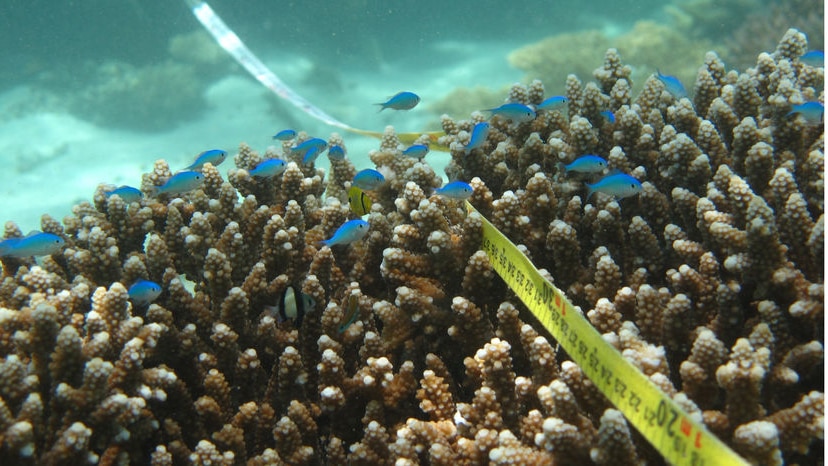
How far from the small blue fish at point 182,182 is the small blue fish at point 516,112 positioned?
232cm

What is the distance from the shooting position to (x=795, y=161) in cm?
284

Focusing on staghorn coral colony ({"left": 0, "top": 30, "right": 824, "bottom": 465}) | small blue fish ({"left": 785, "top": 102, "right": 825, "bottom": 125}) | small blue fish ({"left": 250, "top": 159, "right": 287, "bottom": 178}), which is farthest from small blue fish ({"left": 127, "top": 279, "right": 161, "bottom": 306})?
→ small blue fish ({"left": 785, "top": 102, "right": 825, "bottom": 125})

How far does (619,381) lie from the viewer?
1.74m

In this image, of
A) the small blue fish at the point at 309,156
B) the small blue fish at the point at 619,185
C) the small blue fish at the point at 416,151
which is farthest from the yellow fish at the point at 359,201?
the small blue fish at the point at 619,185

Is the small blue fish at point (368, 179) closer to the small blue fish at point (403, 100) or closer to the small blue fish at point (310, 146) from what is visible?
the small blue fish at point (310, 146)

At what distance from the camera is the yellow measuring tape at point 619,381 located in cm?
144

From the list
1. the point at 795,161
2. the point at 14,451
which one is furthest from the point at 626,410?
the point at 14,451

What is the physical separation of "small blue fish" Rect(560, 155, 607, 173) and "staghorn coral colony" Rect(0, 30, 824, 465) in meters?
0.15

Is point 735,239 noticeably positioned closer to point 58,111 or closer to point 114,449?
point 114,449

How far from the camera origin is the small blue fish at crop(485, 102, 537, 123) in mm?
3627

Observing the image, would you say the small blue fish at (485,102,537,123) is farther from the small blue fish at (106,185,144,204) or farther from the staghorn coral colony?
the small blue fish at (106,185,144,204)

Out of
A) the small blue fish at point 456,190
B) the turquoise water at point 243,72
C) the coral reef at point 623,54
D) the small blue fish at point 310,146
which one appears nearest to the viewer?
the small blue fish at point 456,190

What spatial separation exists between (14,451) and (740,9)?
67.4 ft

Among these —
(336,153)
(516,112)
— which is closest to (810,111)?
(516,112)
